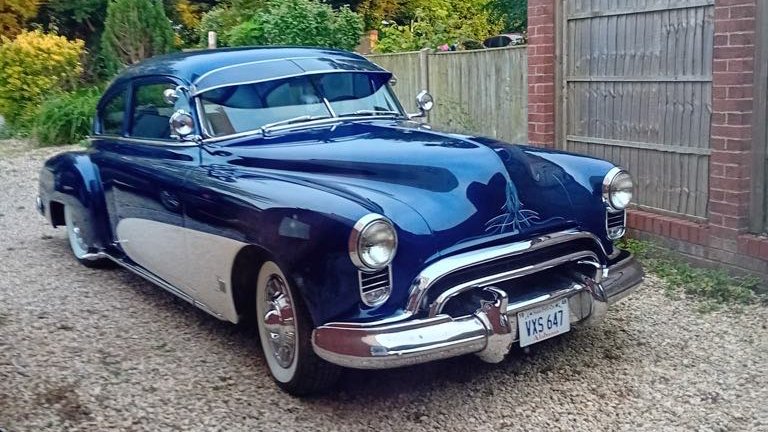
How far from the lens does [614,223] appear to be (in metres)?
4.71

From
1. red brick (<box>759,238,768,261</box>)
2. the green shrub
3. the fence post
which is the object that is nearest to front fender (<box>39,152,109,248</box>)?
red brick (<box>759,238,768,261</box>)

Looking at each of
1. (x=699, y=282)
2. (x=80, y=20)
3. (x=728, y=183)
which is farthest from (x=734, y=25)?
(x=80, y=20)

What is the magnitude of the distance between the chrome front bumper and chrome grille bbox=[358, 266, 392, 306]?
121 millimetres

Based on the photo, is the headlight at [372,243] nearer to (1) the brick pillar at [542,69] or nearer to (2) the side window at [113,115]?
(2) the side window at [113,115]

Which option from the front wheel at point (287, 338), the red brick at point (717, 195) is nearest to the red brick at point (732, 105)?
the red brick at point (717, 195)

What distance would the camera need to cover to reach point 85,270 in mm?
6863

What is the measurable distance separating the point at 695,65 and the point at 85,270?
4.85 metres

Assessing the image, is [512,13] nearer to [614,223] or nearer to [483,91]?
[483,91]

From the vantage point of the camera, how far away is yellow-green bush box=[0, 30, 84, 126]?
49.9 feet

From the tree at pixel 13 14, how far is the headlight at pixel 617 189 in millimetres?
16645

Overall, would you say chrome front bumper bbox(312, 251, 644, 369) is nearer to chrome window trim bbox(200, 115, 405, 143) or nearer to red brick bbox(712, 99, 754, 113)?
chrome window trim bbox(200, 115, 405, 143)

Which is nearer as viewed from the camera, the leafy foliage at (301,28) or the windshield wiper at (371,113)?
the windshield wiper at (371,113)

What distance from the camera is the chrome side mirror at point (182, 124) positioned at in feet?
16.9

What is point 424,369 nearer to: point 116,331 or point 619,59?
point 116,331
